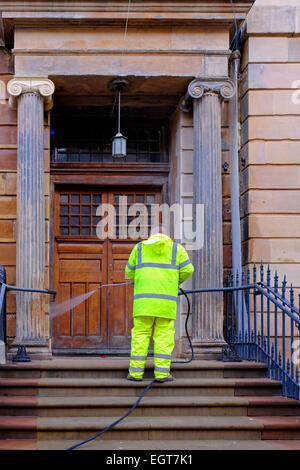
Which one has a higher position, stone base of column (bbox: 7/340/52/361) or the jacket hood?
the jacket hood

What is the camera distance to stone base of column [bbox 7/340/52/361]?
8133 millimetres

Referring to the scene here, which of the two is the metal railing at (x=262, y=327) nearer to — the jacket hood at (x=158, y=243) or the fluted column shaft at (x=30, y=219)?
the jacket hood at (x=158, y=243)

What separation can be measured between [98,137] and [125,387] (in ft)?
15.0

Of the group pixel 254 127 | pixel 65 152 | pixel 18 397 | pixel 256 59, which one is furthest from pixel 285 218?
pixel 18 397

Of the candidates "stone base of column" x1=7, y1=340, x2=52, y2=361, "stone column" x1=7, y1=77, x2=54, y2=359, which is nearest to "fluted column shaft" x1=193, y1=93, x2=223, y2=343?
Answer: "stone base of column" x1=7, y1=340, x2=52, y2=361

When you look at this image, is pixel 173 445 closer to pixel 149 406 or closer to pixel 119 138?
pixel 149 406

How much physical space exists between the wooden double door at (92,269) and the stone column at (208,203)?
60.2 inches

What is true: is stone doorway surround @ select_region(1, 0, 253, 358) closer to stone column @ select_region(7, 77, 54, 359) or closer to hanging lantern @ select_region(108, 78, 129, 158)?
stone column @ select_region(7, 77, 54, 359)

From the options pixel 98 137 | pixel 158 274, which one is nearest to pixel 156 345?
pixel 158 274

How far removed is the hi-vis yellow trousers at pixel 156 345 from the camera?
6898 mm

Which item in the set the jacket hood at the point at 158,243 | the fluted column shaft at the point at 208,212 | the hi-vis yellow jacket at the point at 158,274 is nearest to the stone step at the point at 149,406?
the hi-vis yellow jacket at the point at 158,274

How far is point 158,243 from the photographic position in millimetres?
7055

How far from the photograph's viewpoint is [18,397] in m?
6.83
